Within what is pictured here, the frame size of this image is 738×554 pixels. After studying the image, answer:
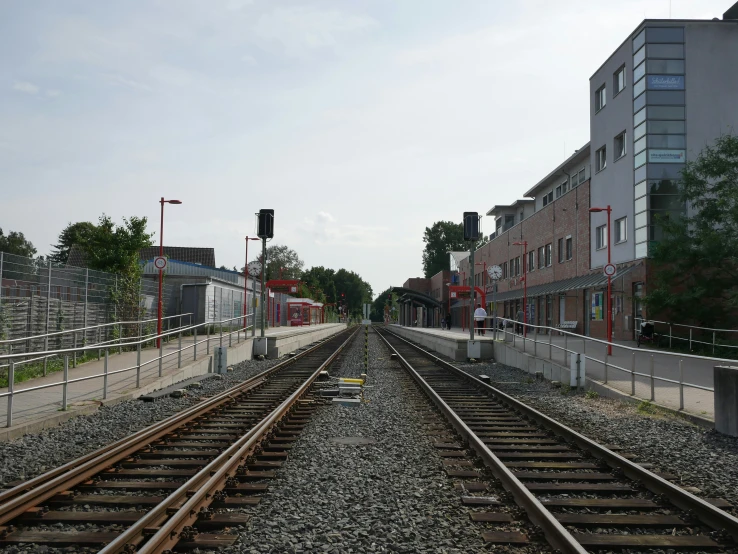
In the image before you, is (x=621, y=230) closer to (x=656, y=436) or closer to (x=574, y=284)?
(x=574, y=284)

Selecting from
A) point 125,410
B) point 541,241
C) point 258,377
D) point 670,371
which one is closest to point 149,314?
point 258,377

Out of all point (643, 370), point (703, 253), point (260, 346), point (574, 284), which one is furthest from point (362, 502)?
point (574, 284)

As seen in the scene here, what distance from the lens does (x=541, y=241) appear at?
44719 mm

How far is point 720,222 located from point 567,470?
20.3 meters

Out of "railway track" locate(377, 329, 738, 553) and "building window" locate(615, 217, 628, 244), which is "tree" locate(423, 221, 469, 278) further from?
"railway track" locate(377, 329, 738, 553)

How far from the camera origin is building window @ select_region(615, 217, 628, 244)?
1223 inches

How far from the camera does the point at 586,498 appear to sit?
6.27 metres

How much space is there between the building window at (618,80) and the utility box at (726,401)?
2555 cm

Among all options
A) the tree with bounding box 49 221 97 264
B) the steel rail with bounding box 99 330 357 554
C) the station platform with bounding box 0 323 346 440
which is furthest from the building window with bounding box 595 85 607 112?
the tree with bounding box 49 221 97 264

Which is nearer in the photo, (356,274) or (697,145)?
(697,145)

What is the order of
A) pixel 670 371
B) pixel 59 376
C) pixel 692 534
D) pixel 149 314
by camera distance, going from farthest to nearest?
pixel 149 314
pixel 670 371
pixel 59 376
pixel 692 534

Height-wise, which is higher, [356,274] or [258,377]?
[356,274]

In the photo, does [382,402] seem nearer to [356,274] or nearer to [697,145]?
[697,145]

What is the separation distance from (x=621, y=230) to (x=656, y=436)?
23.7 meters
